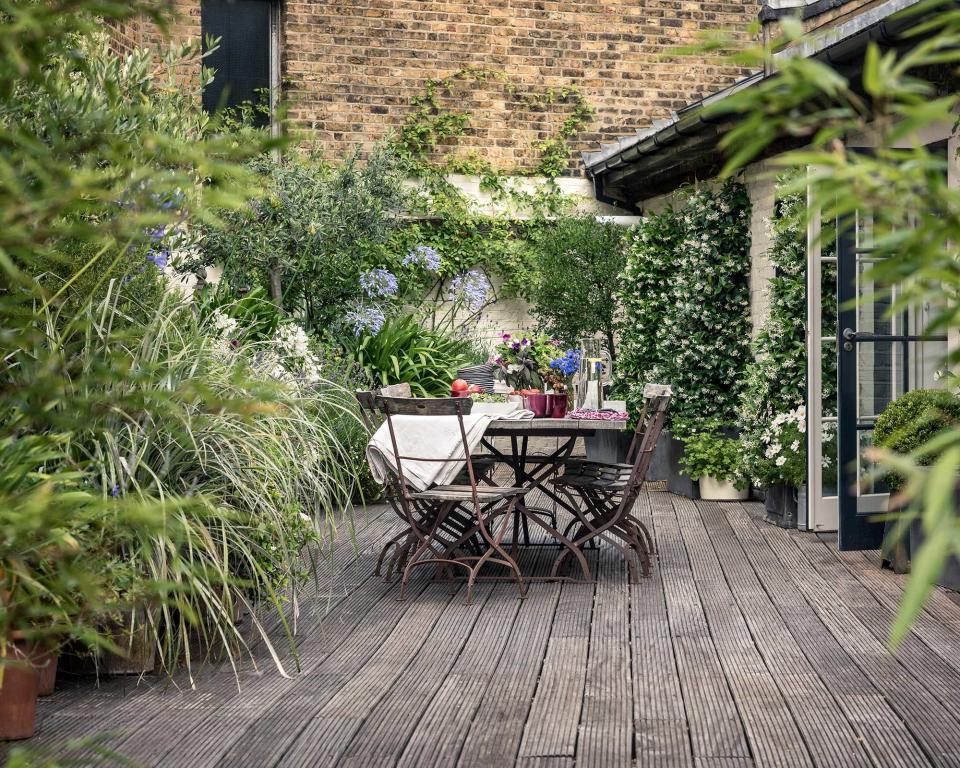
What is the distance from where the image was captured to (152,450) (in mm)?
3785

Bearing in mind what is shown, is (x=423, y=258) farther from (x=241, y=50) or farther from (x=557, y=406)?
(x=557, y=406)

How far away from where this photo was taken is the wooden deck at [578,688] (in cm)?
299

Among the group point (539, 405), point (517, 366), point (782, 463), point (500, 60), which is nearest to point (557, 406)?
point (539, 405)

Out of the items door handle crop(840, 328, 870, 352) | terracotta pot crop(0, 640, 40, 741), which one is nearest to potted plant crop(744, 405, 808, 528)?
door handle crop(840, 328, 870, 352)

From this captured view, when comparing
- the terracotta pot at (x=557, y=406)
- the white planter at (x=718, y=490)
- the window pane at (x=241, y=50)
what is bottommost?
the white planter at (x=718, y=490)

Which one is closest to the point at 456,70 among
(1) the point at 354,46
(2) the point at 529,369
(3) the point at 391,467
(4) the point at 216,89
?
(1) the point at 354,46

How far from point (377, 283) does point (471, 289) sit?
1627 millimetres

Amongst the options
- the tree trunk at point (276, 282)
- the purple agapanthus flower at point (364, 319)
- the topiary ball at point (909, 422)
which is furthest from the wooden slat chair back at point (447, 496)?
the purple agapanthus flower at point (364, 319)

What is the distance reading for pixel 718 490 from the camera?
7.68 m

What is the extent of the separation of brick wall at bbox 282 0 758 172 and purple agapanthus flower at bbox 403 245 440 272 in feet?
4.00

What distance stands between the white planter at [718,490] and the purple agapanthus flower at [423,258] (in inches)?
132

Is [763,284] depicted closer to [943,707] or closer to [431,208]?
→ [431,208]

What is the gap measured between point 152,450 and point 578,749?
71.1 inches

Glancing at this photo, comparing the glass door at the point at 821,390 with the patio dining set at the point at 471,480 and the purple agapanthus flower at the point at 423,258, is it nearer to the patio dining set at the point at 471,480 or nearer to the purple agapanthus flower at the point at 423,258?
the patio dining set at the point at 471,480
